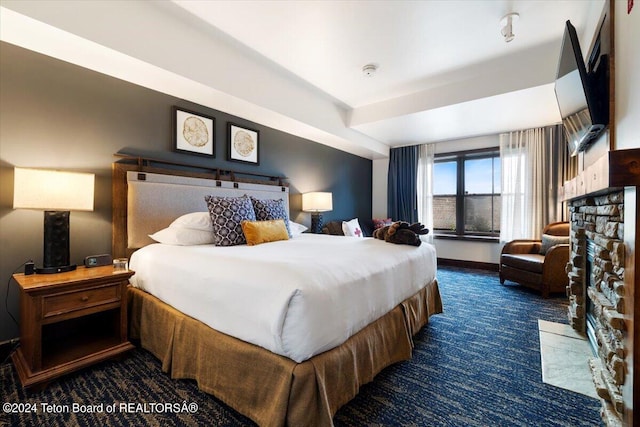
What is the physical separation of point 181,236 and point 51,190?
83cm

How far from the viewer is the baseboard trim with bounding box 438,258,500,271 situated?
468cm

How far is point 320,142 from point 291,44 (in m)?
2.00

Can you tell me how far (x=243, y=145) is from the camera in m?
3.28

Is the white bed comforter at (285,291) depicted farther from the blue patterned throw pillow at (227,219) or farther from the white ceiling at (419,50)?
the white ceiling at (419,50)

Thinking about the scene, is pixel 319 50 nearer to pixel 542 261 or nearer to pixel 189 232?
pixel 189 232

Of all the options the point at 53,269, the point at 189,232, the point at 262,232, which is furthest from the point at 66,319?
the point at 262,232

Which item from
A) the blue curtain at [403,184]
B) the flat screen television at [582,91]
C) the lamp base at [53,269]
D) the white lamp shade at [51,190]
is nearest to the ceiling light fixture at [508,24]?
the flat screen television at [582,91]

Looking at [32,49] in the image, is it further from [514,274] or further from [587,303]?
[514,274]

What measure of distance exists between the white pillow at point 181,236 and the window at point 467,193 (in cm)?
453

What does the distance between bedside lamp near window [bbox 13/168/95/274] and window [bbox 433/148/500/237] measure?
17.3 feet

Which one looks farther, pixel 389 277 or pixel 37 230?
pixel 37 230

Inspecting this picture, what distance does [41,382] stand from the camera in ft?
4.89

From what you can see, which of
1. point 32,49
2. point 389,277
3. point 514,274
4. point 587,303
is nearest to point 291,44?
point 32,49

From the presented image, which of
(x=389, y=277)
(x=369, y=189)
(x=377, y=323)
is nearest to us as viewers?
(x=377, y=323)
